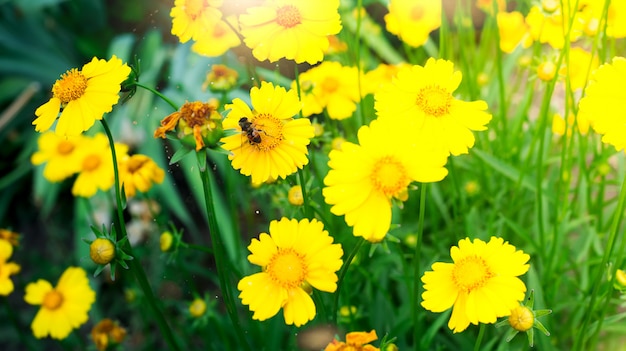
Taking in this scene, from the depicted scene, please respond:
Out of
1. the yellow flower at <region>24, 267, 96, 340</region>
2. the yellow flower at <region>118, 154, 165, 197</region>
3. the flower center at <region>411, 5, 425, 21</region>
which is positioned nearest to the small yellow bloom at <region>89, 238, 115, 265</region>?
the yellow flower at <region>118, 154, 165, 197</region>

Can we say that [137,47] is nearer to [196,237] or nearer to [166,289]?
[196,237]

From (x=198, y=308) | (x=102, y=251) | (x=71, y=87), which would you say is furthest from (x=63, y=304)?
(x=71, y=87)

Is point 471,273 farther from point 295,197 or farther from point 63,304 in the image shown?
point 63,304

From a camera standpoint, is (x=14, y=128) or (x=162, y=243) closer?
(x=162, y=243)

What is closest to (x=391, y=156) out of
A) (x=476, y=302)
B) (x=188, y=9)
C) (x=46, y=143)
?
(x=476, y=302)

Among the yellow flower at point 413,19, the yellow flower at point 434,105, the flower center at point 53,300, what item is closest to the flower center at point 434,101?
the yellow flower at point 434,105

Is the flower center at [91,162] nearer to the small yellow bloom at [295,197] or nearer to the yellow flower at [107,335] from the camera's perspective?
the yellow flower at [107,335]

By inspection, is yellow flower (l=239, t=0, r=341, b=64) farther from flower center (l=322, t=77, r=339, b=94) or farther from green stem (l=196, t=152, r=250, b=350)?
flower center (l=322, t=77, r=339, b=94)
